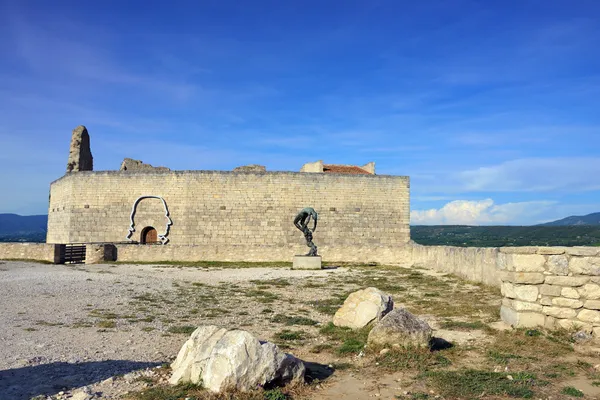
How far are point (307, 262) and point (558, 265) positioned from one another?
1212 centimetres

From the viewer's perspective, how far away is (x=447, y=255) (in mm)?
15562

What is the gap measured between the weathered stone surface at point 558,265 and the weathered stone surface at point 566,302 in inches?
14.1

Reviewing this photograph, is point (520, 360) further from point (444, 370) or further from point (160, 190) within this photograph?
point (160, 190)

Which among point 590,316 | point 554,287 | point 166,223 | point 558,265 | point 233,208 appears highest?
point 233,208

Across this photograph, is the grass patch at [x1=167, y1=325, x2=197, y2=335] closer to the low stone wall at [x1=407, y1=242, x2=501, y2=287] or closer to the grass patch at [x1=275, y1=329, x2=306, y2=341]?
the grass patch at [x1=275, y1=329, x2=306, y2=341]

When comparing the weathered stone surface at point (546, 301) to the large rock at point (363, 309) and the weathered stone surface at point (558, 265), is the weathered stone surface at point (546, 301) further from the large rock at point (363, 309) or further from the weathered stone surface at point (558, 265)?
the large rock at point (363, 309)

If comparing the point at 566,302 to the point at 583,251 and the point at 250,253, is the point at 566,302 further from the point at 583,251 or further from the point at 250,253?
the point at 250,253

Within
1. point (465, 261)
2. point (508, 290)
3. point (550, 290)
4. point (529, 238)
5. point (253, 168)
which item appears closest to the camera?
point (550, 290)

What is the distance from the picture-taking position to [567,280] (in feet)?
20.3

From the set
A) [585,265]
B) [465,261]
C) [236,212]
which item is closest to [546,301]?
[585,265]

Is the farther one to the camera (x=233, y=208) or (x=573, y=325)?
(x=233, y=208)

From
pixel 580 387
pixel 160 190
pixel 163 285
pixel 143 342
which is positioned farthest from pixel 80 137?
pixel 580 387

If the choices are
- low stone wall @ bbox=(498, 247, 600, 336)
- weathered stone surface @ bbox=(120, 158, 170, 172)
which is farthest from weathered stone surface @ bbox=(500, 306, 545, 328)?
weathered stone surface @ bbox=(120, 158, 170, 172)

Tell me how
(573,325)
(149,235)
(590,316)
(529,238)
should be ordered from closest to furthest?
(590,316) < (573,325) < (149,235) < (529,238)
